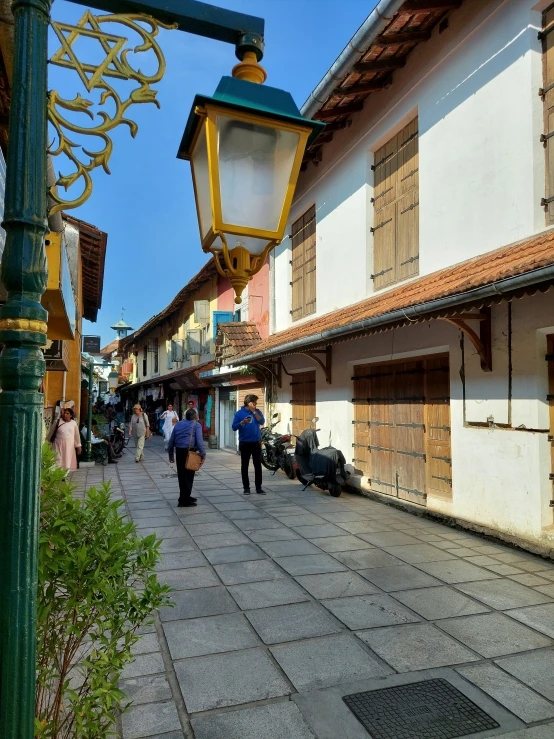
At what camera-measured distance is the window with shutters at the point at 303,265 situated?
1147 centimetres

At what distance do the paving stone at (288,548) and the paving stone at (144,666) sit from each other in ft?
7.60

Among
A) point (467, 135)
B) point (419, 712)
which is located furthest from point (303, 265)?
point (419, 712)

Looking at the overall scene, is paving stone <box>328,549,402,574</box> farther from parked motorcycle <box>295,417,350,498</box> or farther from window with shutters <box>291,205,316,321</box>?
window with shutters <box>291,205,316,321</box>

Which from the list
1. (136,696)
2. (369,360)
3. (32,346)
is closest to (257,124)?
(32,346)

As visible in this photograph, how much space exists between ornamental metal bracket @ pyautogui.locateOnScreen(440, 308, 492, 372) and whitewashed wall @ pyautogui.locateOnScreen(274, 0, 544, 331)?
0.93 metres

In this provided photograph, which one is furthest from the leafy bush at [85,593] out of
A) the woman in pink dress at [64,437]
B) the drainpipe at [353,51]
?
the woman in pink dress at [64,437]

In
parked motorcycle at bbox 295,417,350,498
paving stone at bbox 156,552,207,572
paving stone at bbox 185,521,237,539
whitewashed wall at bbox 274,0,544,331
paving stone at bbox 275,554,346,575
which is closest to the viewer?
paving stone at bbox 275,554,346,575

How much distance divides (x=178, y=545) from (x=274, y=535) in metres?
1.19

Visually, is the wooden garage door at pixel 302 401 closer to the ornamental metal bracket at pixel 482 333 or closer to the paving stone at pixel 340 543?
the paving stone at pixel 340 543

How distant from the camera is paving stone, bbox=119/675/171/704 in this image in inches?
113

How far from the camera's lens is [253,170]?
235 cm

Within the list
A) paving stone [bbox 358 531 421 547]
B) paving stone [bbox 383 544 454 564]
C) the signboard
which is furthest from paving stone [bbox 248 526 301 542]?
the signboard

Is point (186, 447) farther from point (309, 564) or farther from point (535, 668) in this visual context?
point (535, 668)

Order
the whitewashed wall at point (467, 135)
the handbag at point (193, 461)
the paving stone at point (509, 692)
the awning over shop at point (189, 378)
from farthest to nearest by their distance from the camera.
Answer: the awning over shop at point (189, 378), the handbag at point (193, 461), the whitewashed wall at point (467, 135), the paving stone at point (509, 692)
